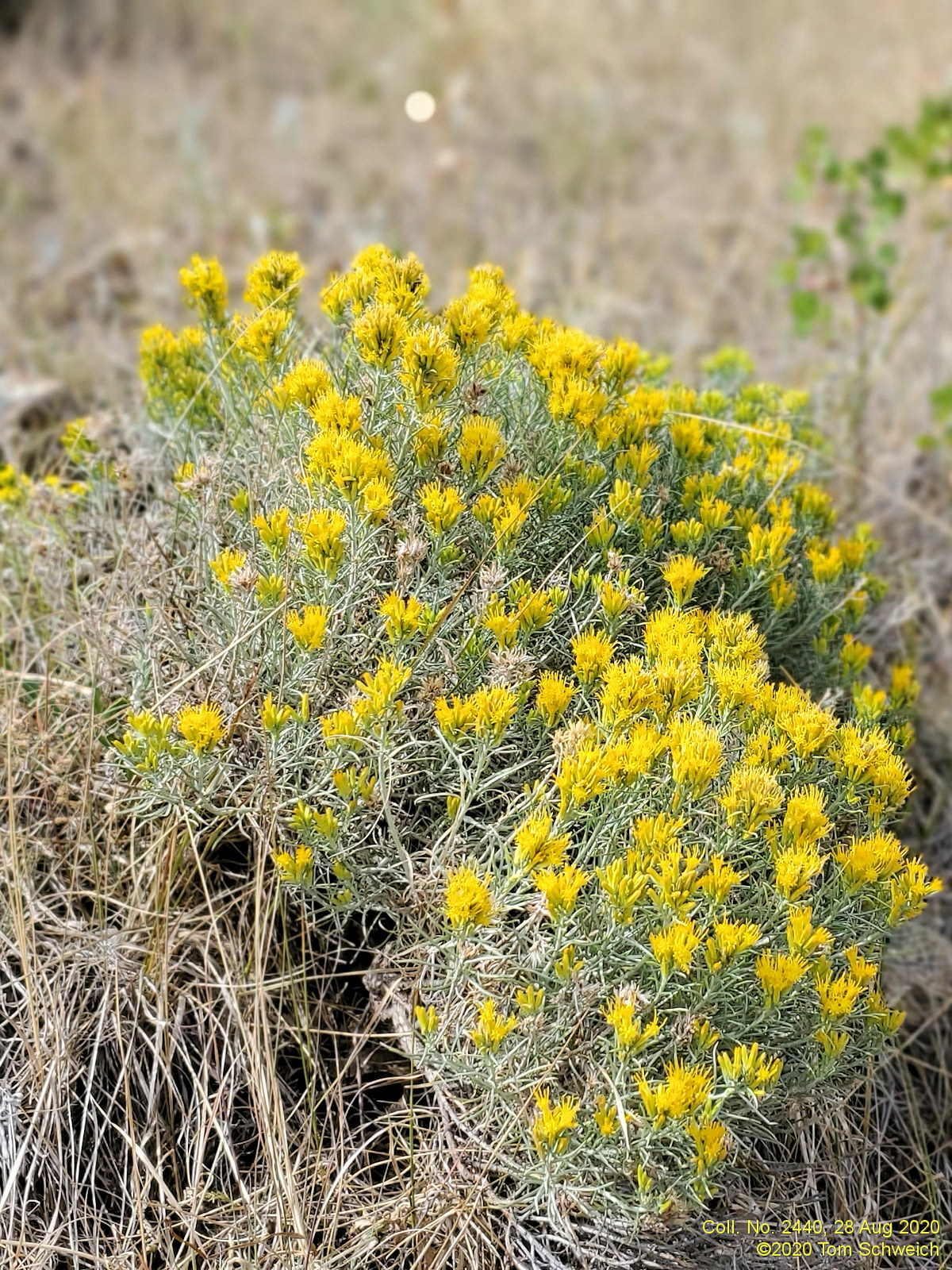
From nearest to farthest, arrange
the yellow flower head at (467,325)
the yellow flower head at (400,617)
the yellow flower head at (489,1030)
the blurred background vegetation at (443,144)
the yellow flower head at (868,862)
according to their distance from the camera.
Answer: the yellow flower head at (489,1030)
the yellow flower head at (868,862)
the yellow flower head at (400,617)
the yellow flower head at (467,325)
the blurred background vegetation at (443,144)

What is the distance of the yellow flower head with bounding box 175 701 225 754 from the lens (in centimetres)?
156

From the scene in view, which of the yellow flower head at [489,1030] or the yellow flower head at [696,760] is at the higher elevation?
the yellow flower head at [696,760]

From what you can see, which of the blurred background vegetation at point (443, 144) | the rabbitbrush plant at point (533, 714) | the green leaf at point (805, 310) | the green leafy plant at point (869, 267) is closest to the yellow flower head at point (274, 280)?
the rabbitbrush plant at point (533, 714)

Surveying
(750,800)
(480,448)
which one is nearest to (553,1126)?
(750,800)

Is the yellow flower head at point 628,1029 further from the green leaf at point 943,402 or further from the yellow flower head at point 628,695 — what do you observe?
the green leaf at point 943,402

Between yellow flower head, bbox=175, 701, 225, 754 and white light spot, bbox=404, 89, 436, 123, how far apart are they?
6.46 metres

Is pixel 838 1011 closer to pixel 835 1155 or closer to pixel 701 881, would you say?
pixel 701 881

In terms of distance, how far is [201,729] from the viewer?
1.56 m

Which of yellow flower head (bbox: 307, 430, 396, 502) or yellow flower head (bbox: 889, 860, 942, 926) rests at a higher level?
yellow flower head (bbox: 307, 430, 396, 502)

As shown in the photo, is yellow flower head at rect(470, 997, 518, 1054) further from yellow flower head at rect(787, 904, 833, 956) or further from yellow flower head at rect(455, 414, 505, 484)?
yellow flower head at rect(455, 414, 505, 484)

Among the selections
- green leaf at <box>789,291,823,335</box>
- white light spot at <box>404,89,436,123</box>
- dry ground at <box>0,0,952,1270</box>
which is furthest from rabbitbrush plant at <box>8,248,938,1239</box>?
white light spot at <box>404,89,436,123</box>

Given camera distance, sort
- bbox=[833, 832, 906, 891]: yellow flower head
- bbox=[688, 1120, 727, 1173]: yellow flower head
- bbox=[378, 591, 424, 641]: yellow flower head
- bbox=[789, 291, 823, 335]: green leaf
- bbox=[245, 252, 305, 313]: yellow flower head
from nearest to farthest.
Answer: bbox=[688, 1120, 727, 1173]: yellow flower head
bbox=[833, 832, 906, 891]: yellow flower head
bbox=[378, 591, 424, 641]: yellow flower head
bbox=[245, 252, 305, 313]: yellow flower head
bbox=[789, 291, 823, 335]: green leaf

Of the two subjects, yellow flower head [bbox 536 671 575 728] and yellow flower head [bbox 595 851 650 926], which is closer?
yellow flower head [bbox 595 851 650 926]

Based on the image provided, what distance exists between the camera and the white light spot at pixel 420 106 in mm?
7262
